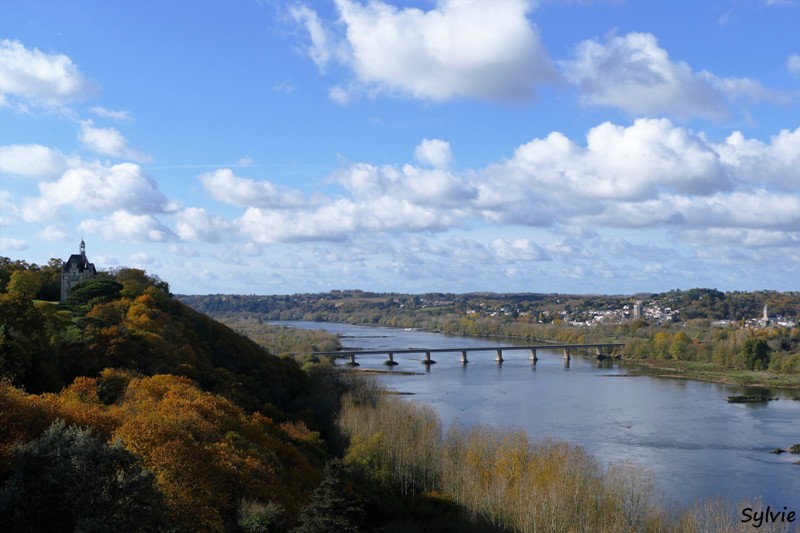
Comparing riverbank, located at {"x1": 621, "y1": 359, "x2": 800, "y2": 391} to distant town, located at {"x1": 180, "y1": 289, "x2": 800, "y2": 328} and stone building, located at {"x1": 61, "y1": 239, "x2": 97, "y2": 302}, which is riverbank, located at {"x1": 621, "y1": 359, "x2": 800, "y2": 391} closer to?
distant town, located at {"x1": 180, "y1": 289, "x2": 800, "y2": 328}

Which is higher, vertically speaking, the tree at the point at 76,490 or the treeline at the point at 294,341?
the tree at the point at 76,490

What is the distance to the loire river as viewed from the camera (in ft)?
86.9

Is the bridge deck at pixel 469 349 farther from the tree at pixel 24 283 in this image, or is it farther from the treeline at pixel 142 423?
the treeline at pixel 142 423

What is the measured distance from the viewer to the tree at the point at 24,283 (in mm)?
33903

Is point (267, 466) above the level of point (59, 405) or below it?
below

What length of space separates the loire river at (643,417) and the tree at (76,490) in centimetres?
1694

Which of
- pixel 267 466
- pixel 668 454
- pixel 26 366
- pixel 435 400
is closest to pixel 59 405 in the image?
pixel 267 466

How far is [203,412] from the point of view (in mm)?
19359

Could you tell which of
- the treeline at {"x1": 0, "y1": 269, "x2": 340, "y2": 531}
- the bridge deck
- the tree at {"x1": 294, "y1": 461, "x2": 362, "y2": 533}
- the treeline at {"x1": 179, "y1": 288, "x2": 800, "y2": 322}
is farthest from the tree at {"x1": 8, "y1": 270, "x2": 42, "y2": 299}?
the treeline at {"x1": 179, "y1": 288, "x2": 800, "y2": 322}

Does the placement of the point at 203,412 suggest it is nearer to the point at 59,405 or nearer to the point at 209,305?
the point at 59,405

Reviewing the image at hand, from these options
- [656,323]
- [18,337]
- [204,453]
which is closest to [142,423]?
[204,453]

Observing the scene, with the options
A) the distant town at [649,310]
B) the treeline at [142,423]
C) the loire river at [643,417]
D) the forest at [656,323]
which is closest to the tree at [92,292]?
the treeline at [142,423]

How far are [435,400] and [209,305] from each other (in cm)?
16174

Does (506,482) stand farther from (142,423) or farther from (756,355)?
(756,355)
